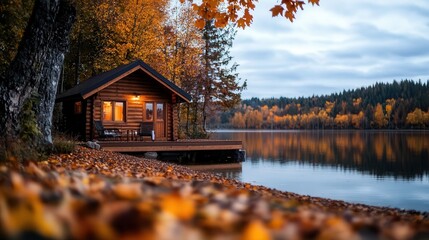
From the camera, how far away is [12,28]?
1953 cm

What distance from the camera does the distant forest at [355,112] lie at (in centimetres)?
13688

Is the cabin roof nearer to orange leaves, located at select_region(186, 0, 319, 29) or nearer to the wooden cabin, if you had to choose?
the wooden cabin

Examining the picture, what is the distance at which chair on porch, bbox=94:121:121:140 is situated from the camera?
71.5 feet

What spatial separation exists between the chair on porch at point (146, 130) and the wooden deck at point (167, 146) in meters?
1.58

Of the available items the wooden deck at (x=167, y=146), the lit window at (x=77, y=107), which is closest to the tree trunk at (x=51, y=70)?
the wooden deck at (x=167, y=146)

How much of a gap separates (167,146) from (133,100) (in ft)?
12.7

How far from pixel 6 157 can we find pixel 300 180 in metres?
15.4

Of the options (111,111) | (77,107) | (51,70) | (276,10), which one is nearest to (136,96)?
(111,111)

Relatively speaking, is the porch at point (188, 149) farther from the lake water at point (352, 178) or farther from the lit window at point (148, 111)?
the lit window at point (148, 111)

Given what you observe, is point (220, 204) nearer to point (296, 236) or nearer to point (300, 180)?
point (296, 236)

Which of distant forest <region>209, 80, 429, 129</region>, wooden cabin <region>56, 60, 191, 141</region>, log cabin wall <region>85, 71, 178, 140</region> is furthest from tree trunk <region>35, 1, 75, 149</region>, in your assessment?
distant forest <region>209, 80, 429, 129</region>

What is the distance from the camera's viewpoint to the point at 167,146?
2248 centimetres

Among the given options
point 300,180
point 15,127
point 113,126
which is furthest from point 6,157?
point 113,126

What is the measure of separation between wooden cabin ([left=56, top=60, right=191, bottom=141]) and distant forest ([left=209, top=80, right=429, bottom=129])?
105 meters
